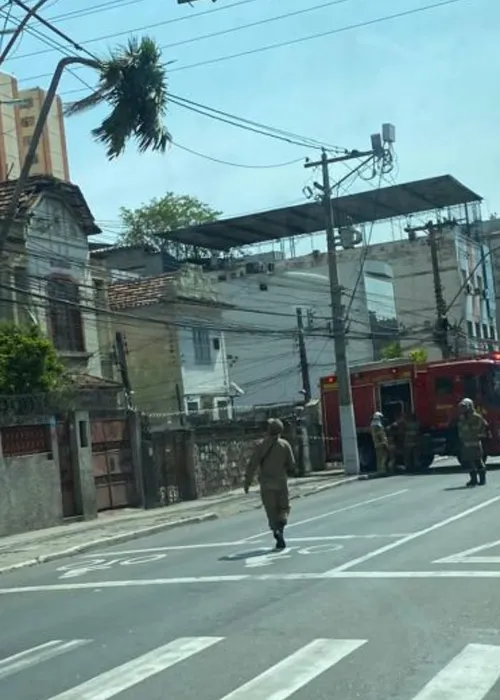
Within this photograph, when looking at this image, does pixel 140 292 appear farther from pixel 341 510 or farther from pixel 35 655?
pixel 35 655

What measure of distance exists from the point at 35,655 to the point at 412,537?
7320 mm

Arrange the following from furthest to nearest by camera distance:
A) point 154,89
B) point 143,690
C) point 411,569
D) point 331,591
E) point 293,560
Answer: point 154,89
point 293,560
point 411,569
point 331,591
point 143,690

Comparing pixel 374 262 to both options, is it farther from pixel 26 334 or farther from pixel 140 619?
pixel 140 619

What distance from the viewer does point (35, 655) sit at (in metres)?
9.03

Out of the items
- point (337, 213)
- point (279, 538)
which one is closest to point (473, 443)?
point (279, 538)

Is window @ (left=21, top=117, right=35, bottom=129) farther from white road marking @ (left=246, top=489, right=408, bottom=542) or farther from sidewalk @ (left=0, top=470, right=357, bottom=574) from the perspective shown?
white road marking @ (left=246, top=489, right=408, bottom=542)

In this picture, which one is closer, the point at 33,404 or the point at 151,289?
the point at 33,404

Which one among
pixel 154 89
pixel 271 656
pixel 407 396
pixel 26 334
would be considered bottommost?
pixel 271 656

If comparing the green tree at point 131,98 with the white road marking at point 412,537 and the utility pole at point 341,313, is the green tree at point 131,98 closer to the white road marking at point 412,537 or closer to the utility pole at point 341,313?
the white road marking at point 412,537

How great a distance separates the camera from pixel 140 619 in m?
10.3

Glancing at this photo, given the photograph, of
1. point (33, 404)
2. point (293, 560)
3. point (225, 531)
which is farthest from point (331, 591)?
point (33, 404)

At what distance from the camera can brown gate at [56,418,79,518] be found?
78.4 feet

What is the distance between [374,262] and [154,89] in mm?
44554

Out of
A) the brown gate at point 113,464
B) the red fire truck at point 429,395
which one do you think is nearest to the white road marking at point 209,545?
the brown gate at point 113,464
